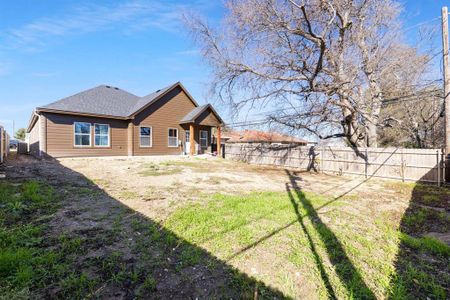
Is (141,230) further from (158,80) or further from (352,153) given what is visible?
(158,80)

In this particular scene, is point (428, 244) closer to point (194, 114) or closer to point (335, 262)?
point (335, 262)

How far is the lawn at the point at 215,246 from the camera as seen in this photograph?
218cm

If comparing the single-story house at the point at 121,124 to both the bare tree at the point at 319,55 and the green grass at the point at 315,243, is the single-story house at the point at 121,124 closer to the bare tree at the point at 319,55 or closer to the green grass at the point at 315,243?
the bare tree at the point at 319,55

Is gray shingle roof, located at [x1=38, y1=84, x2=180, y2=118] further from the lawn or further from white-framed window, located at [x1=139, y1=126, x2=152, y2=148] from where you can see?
the lawn

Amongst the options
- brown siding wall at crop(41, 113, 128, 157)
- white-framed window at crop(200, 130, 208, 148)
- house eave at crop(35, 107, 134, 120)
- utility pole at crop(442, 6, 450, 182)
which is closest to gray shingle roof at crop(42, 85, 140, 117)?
house eave at crop(35, 107, 134, 120)

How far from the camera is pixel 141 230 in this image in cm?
337

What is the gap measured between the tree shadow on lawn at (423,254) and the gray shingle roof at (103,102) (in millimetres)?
14849

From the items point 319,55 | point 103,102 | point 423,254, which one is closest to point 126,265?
point 423,254

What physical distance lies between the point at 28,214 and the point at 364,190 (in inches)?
338

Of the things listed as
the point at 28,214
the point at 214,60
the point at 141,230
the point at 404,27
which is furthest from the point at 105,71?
the point at 404,27

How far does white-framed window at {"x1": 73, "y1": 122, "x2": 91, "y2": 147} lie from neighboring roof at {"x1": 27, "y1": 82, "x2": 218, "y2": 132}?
31.6 inches

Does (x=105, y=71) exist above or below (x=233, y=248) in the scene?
above

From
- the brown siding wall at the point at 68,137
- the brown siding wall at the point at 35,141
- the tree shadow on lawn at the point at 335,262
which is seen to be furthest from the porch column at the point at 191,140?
the tree shadow on lawn at the point at 335,262

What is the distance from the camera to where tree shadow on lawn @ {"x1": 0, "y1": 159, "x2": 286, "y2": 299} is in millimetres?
2072
